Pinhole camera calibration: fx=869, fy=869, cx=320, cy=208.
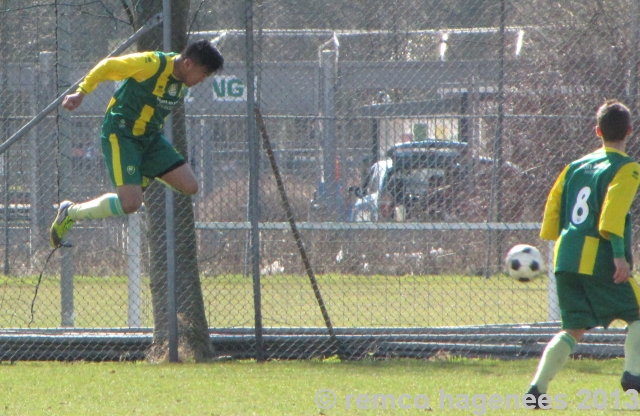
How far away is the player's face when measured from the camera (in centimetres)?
560

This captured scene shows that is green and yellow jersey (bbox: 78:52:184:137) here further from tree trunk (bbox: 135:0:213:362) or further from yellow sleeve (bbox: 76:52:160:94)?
tree trunk (bbox: 135:0:213:362)

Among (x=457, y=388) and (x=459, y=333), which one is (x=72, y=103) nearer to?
(x=457, y=388)

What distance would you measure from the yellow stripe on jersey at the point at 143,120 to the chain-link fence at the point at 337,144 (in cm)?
113

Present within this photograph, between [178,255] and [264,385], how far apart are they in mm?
1609

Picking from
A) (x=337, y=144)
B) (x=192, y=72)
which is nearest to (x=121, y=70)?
(x=192, y=72)

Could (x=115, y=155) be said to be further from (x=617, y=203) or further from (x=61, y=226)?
(x=617, y=203)

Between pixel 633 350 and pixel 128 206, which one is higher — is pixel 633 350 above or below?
below

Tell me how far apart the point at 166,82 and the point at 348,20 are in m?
2.20

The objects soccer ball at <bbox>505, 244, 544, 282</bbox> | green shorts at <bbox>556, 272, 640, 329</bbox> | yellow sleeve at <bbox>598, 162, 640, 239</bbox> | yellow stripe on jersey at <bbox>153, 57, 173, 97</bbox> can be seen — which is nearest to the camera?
yellow sleeve at <bbox>598, 162, 640, 239</bbox>

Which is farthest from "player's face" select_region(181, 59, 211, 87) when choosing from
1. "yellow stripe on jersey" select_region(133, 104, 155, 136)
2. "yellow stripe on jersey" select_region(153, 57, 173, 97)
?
"yellow stripe on jersey" select_region(133, 104, 155, 136)

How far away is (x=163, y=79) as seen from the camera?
575 cm

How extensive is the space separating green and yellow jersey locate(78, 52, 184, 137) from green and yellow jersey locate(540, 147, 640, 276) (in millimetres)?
2643

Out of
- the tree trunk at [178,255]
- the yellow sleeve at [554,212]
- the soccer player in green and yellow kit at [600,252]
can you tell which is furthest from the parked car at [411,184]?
the soccer player in green and yellow kit at [600,252]

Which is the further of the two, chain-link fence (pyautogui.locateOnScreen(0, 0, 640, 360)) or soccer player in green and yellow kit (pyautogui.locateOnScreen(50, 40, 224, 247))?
chain-link fence (pyautogui.locateOnScreen(0, 0, 640, 360))
